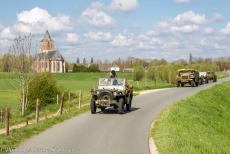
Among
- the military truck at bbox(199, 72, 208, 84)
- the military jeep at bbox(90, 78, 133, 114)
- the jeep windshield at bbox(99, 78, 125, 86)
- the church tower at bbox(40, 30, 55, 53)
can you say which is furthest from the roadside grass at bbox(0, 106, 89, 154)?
the church tower at bbox(40, 30, 55, 53)

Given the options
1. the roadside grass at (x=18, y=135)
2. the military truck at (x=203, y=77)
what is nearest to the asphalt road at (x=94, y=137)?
the roadside grass at (x=18, y=135)

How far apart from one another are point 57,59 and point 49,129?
153 metres

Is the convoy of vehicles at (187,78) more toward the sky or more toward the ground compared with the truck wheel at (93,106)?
more toward the sky

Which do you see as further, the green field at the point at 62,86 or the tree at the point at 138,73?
the tree at the point at 138,73

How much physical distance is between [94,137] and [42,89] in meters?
26.0

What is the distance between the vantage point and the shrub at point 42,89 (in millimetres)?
40500

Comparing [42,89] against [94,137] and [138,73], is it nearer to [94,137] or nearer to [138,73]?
[94,137]

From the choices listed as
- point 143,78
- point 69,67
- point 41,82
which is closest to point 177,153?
point 41,82

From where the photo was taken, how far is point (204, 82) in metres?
67.4

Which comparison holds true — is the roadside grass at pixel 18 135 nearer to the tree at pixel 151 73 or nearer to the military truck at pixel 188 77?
the military truck at pixel 188 77

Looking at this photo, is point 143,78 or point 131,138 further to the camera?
point 143,78

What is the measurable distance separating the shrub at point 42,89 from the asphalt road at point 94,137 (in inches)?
737

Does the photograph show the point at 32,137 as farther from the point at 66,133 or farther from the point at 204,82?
the point at 204,82

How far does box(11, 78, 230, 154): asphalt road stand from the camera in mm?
13211
